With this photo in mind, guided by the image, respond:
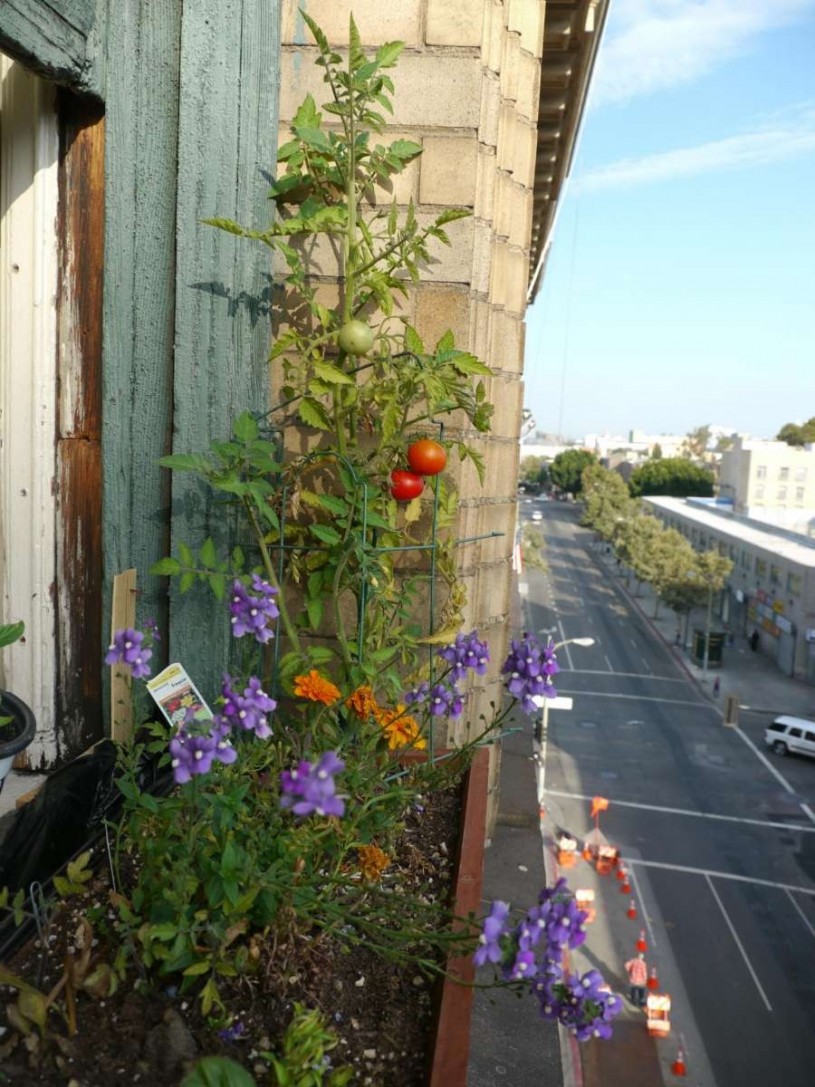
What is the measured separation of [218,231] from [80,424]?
0.79 meters

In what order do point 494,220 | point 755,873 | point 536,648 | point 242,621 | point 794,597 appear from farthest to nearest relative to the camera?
point 794,597
point 755,873
point 494,220
point 536,648
point 242,621

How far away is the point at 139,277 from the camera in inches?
125

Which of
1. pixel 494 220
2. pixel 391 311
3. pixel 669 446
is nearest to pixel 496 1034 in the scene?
pixel 391 311

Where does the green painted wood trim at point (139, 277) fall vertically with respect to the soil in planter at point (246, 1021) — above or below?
above

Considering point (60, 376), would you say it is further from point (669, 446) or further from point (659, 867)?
point (669, 446)

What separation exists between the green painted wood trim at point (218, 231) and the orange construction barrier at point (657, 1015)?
13.2 m

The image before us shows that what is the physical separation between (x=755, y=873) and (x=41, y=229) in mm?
20403

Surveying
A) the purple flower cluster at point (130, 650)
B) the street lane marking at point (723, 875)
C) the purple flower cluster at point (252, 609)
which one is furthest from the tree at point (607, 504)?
the purple flower cluster at point (130, 650)

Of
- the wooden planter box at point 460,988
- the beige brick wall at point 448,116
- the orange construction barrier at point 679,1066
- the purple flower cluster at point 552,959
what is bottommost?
the orange construction barrier at point 679,1066

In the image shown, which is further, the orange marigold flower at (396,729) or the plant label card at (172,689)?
the plant label card at (172,689)

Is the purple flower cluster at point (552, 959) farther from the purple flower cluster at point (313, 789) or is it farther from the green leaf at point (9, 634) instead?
the green leaf at point (9, 634)

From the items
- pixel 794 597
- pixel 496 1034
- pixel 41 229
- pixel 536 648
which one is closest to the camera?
pixel 536 648

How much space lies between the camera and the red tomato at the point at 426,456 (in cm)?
285

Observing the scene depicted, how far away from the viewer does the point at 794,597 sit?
37062 mm
